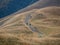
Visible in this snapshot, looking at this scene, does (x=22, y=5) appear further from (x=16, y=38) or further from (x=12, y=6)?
(x=16, y=38)

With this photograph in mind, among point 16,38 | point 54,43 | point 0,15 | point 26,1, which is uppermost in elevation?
point 26,1

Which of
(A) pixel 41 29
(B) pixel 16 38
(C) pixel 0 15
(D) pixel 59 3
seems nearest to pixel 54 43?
(B) pixel 16 38

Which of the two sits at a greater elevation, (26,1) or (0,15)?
(26,1)

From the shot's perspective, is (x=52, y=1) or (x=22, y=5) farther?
(x=22, y=5)

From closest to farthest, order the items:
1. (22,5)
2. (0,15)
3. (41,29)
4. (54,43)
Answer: (54,43)
(41,29)
(0,15)
(22,5)

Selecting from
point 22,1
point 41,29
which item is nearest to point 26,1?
point 22,1

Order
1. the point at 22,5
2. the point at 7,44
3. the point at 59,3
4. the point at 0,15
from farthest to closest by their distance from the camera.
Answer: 1. the point at 22,5
2. the point at 0,15
3. the point at 59,3
4. the point at 7,44

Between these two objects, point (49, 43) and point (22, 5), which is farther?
point (22, 5)

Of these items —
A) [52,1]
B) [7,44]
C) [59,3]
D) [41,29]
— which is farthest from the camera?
[52,1]

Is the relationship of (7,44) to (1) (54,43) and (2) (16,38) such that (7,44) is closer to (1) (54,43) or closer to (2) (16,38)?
(2) (16,38)
